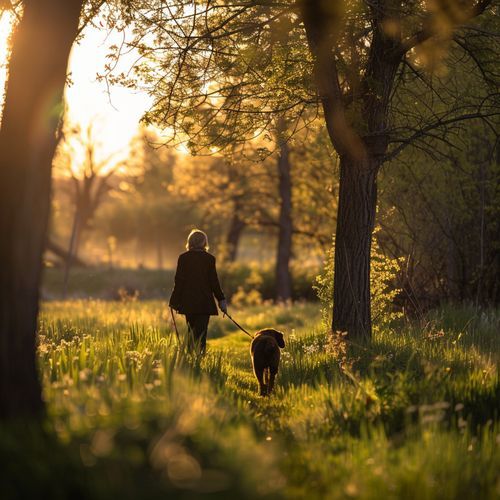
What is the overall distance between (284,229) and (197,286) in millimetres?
17804

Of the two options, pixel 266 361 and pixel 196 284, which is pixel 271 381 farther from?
pixel 196 284

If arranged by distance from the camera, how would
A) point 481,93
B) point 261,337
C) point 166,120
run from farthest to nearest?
point 481,93 < point 166,120 < point 261,337

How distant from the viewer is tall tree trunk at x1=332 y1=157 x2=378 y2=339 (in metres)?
9.93

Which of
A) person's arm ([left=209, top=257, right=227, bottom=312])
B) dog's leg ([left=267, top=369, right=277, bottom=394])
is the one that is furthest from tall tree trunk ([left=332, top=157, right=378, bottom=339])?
dog's leg ([left=267, top=369, right=277, bottom=394])

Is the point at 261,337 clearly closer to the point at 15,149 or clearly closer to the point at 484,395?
the point at 484,395

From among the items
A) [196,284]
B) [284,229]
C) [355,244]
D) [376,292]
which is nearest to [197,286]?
[196,284]

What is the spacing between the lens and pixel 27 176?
17.6 ft

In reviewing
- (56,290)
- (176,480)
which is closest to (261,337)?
(176,480)

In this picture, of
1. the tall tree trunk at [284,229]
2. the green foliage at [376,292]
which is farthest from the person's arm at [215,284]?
the tall tree trunk at [284,229]

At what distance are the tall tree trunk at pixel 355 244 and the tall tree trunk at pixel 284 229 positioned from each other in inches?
584

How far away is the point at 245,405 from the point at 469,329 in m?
5.67

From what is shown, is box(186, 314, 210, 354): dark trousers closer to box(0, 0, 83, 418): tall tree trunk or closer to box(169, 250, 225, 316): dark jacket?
box(169, 250, 225, 316): dark jacket

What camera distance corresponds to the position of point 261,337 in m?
8.69

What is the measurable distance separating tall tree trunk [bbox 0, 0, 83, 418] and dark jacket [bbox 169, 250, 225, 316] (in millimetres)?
4401
